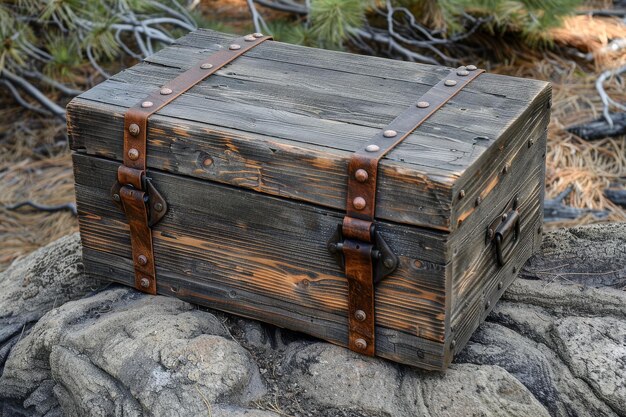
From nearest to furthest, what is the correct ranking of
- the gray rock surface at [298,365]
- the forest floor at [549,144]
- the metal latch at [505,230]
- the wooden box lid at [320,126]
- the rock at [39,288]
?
the wooden box lid at [320,126] → the gray rock surface at [298,365] → the metal latch at [505,230] → the rock at [39,288] → the forest floor at [549,144]

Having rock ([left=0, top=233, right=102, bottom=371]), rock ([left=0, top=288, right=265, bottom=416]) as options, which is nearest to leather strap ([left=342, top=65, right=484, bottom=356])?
rock ([left=0, top=288, right=265, bottom=416])

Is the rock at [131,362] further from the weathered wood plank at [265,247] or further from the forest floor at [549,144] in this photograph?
the forest floor at [549,144]

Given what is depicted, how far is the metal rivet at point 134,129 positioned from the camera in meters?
2.36

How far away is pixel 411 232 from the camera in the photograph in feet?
6.88

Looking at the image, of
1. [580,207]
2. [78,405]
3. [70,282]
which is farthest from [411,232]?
[580,207]

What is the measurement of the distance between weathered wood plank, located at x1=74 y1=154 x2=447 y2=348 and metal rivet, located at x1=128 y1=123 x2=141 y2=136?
13 centimetres

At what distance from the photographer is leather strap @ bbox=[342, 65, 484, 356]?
2102 mm

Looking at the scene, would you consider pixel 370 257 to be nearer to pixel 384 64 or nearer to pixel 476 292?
pixel 476 292

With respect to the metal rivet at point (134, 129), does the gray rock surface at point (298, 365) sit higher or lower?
lower

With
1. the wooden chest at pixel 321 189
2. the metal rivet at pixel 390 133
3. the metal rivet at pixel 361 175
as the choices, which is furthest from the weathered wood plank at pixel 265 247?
the metal rivet at pixel 390 133

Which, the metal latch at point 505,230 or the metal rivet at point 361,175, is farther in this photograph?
the metal latch at point 505,230

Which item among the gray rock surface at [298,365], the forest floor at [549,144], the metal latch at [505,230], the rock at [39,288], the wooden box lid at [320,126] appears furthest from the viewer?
the forest floor at [549,144]

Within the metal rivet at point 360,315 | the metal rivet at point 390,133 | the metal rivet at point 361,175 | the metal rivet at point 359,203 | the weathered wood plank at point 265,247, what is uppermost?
the metal rivet at point 390,133

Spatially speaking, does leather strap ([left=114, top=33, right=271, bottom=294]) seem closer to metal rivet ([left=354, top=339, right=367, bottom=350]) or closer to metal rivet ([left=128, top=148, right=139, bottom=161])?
metal rivet ([left=128, top=148, right=139, bottom=161])
